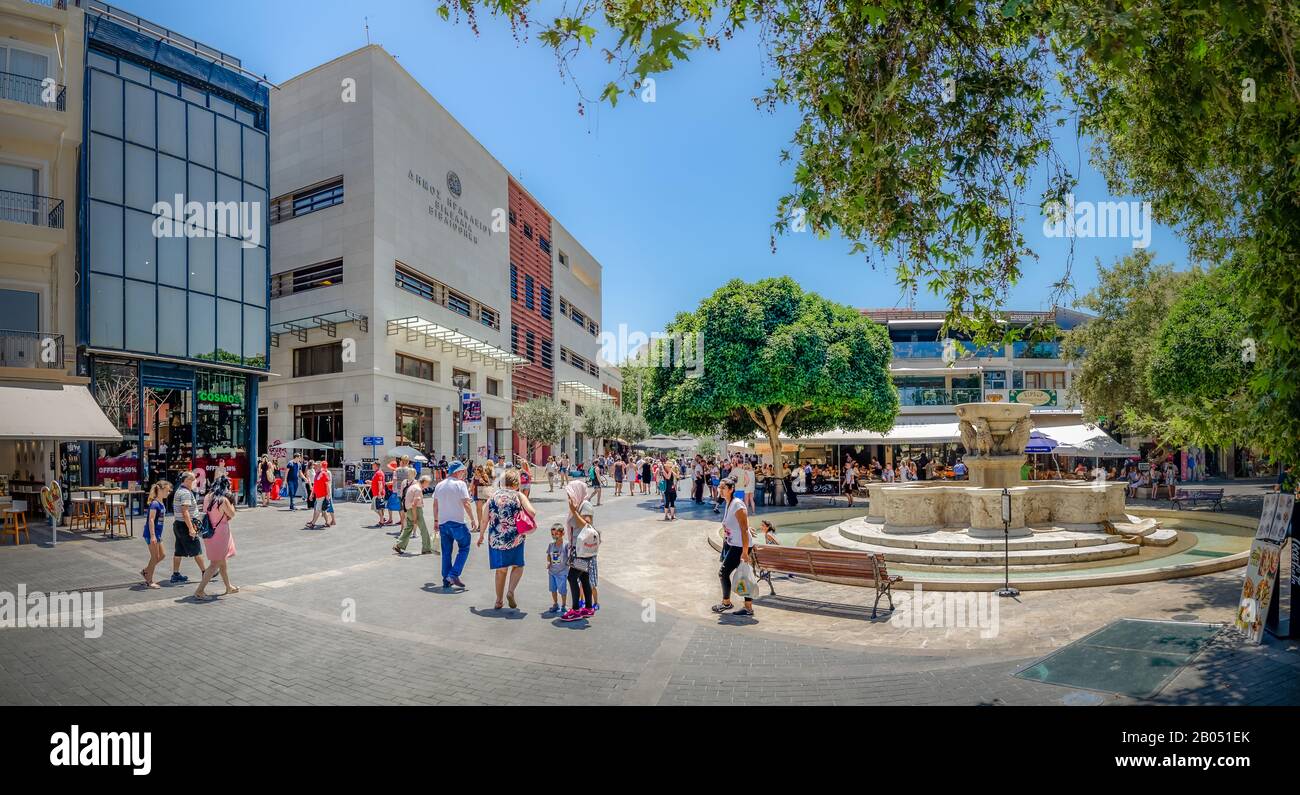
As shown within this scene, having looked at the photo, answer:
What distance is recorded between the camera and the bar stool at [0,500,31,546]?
13734mm

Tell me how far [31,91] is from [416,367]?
1668 cm

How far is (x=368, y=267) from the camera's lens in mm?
28078

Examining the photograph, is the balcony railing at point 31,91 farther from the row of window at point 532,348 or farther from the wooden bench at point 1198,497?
the wooden bench at point 1198,497

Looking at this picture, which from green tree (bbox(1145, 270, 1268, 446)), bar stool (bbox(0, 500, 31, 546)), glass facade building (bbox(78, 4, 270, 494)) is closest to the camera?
bar stool (bbox(0, 500, 31, 546))

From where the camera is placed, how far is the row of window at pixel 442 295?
1205 inches

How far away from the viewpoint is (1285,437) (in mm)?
5590

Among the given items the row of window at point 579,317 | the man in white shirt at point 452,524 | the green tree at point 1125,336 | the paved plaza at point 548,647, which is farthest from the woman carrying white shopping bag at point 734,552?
the row of window at point 579,317

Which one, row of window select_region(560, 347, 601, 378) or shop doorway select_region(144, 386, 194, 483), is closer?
shop doorway select_region(144, 386, 194, 483)

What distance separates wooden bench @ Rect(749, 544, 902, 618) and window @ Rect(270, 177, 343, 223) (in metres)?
27.3

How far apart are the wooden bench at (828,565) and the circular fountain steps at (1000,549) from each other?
2.09 metres

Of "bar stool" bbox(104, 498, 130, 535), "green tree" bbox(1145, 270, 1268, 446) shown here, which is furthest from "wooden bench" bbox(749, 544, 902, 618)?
"bar stool" bbox(104, 498, 130, 535)

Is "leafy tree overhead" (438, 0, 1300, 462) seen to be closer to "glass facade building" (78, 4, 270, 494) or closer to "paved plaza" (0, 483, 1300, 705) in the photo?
"paved plaza" (0, 483, 1300, 705)
